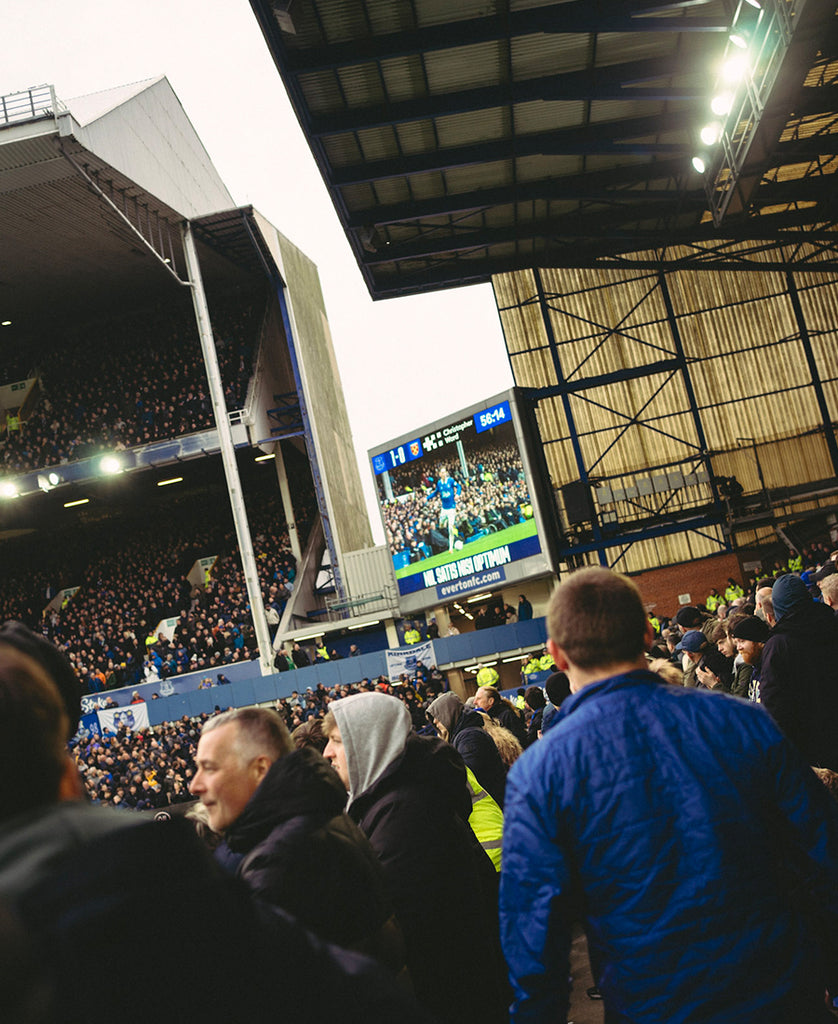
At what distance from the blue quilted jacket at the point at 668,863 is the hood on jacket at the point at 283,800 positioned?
499 millimetres

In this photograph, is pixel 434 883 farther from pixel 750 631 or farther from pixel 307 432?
pixel 307 432

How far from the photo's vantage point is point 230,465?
27.0 metres

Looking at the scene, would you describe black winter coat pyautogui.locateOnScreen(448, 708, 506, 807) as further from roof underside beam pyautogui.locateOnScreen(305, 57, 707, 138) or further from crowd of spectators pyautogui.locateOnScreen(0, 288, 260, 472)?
crowd of spectators pyautogui.locateOnScreen(0, 288, 260, 472)

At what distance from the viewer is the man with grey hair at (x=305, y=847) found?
2047 mm

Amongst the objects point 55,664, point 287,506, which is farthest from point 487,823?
point 287,506

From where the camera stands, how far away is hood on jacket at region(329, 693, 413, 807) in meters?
2.96

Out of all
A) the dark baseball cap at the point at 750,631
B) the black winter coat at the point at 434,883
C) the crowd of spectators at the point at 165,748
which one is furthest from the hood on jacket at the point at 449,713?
the crowd of spectators at the point at 165,748

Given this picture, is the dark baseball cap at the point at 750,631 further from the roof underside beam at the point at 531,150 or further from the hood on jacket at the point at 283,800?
the roof underside beam at the point at 531,150

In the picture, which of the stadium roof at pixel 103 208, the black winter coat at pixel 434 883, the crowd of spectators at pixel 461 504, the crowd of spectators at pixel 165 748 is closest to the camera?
the black winter coat at pixel 434 883

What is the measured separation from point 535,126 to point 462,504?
9243mm

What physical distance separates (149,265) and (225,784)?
3222cm

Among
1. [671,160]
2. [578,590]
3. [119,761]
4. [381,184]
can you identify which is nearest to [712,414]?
[671,160]

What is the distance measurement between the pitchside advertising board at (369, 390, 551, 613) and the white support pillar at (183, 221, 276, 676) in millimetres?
4378

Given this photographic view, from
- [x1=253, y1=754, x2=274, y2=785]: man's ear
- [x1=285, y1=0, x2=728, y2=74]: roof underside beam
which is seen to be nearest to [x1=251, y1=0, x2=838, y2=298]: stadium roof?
[x1=285, y1=0, x2=728, y2=74]: roof underside beam
